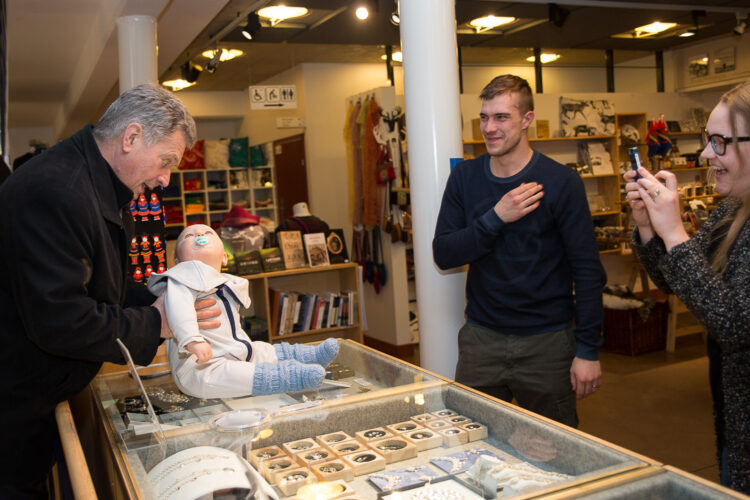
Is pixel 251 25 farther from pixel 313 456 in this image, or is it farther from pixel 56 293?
pixel 313 456

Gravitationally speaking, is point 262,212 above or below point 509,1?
below

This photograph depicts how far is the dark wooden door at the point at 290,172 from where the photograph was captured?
9.11m

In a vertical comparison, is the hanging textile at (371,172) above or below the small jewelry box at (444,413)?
above

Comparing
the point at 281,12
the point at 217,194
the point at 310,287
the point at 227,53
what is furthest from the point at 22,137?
the point at 310,287

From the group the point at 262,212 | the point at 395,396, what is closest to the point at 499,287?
the point at 395,396

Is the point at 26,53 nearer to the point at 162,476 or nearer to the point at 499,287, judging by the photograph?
the point at 499,287

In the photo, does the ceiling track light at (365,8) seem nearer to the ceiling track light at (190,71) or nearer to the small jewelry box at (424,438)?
the ceiling track light at (190,71)

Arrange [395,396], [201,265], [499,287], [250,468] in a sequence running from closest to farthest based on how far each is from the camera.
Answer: [250,468]
[395,396]
[201,265]
[499,287]

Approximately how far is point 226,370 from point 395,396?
46 cm

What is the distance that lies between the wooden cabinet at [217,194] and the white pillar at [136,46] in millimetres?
5385

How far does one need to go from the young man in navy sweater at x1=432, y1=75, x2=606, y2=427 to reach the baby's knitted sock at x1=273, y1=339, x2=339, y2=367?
688 millimetres

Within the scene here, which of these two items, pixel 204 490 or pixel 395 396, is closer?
pixel 204 490

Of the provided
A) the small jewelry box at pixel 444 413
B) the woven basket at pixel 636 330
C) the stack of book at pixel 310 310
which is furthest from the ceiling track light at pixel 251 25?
the small jewelry box at pixel 444 413

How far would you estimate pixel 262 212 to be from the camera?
11.2 meters
